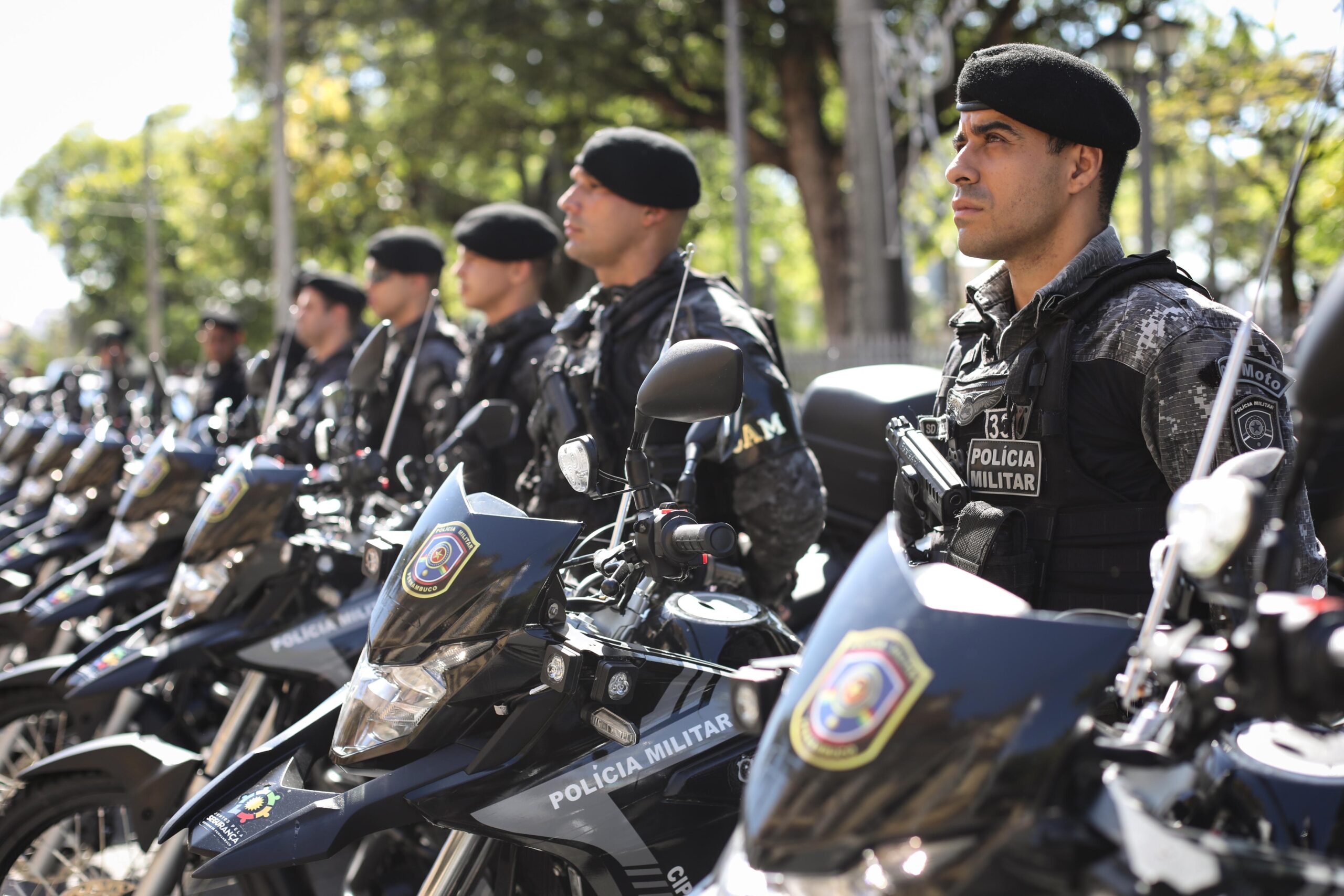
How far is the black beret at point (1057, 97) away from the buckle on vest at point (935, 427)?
58 cm

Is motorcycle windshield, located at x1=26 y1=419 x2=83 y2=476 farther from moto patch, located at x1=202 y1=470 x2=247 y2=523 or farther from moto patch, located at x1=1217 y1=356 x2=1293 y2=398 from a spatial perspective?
moto patch, located at x1=1217 y1=356 x2=1293 y2=398

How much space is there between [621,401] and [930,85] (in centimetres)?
792

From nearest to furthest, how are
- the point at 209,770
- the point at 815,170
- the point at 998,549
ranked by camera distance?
1. the point at 998,549
2. the point at 209,770
3. the point at 815,170

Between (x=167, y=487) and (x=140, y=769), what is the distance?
160cm

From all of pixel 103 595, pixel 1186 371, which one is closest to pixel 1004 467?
pixel 1186 371

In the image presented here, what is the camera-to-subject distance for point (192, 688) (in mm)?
4027

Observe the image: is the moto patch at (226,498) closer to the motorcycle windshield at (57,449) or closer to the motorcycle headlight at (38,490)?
the motorcycle windshield at (57,449)

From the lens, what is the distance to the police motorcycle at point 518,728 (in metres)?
1.93

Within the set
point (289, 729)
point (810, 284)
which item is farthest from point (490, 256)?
point (810, 284)

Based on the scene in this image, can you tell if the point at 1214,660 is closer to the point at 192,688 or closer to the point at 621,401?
the point at 621,401

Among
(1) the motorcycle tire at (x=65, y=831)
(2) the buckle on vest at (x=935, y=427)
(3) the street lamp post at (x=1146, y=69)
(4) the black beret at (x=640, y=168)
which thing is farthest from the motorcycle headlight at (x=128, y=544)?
(3) the street lamp post at (x=1146, y=69)

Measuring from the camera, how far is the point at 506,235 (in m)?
4.87

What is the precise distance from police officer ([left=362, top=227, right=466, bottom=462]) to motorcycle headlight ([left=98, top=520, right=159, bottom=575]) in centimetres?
84

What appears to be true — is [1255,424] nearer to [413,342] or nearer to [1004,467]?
[1004,467]
